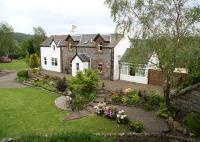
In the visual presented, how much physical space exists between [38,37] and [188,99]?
53.3 meters

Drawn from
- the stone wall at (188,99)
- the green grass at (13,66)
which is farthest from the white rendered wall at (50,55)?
the stone wall at (188,99)

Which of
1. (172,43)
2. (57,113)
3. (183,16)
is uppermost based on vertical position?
(183,16)

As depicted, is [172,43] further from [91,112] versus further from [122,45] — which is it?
[122,45]

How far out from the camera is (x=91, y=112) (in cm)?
2161

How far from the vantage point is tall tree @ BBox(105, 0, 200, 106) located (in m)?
17.2

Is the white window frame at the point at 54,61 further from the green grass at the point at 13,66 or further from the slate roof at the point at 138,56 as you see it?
the slate roof at the point at 138,56

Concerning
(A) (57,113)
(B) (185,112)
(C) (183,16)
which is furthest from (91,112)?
(C) (183,16)

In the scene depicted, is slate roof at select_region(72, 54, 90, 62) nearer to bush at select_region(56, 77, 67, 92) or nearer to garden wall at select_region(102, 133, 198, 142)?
bush at select_region(56, 77, 67, 92)

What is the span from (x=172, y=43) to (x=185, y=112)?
5950 mm

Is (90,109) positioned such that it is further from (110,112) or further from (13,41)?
(13,41)

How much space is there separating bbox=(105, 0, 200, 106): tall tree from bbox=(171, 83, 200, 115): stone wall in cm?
202

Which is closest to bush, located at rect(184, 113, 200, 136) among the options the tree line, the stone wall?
the stone wall

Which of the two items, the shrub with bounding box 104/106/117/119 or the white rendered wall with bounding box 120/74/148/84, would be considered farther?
the white rendered wall with bounding box 120/74/148/84

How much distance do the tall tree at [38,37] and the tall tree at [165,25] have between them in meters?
48.8
